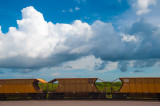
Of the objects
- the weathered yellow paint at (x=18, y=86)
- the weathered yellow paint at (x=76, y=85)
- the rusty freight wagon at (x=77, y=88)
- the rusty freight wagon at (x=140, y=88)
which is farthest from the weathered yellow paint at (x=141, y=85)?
the weathered yellow paint at (x=18, y=86)

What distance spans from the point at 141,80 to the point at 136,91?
72.5 inches

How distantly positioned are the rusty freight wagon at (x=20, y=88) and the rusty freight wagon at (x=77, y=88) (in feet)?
9.64

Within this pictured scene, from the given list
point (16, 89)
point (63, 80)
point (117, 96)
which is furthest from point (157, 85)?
point (16, 89)

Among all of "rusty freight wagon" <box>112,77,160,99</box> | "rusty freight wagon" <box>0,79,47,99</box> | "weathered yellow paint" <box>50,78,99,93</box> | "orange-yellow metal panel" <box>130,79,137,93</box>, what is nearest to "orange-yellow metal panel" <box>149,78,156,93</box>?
"rusty freight wagon" <box>112,77,160,99</box>

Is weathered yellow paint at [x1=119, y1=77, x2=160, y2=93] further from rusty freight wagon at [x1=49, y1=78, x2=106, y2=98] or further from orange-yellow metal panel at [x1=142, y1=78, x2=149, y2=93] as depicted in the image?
rusty freight wagon at [x1=49, y1=78, x2=106, y2=98]

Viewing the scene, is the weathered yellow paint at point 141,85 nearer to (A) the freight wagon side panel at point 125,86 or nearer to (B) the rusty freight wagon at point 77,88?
(A) the freight wagon side panel at point 125,86

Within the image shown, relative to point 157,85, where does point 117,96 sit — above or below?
below

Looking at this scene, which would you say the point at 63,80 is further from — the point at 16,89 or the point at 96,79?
the point at 16,89

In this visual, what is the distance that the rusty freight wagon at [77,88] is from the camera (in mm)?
24453

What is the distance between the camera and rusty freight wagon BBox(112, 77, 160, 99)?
77.5 feet

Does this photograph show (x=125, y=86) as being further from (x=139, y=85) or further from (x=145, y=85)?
(x=145, y=85)

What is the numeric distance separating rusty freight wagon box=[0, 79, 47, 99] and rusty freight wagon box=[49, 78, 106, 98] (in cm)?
294

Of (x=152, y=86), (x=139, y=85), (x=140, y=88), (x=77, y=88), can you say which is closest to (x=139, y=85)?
(x=139, y=85)

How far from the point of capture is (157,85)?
928 inches
